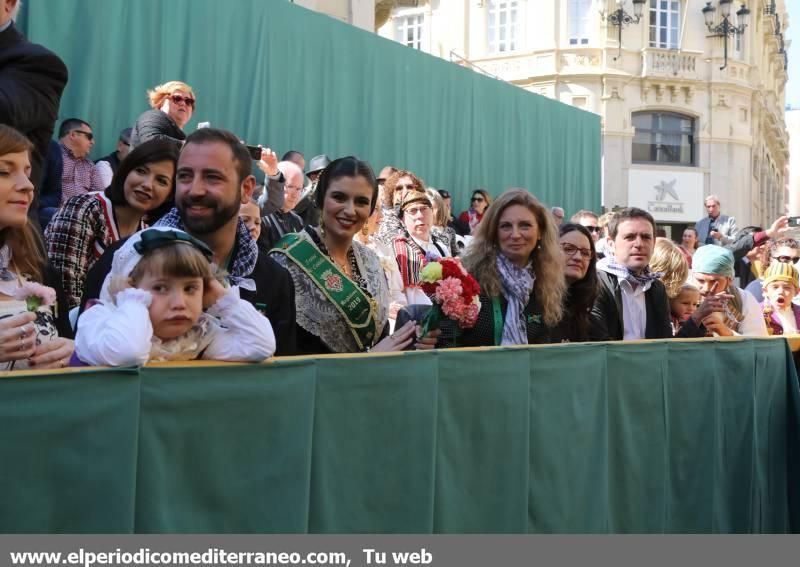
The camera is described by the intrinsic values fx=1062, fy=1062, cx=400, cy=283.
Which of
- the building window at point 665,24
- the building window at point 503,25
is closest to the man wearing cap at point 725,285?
the building window at point 503,25

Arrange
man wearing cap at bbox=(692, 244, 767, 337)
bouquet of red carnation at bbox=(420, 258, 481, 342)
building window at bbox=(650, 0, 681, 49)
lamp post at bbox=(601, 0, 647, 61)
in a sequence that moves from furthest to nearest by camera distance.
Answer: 1. building window at bbox=(650, 0, 681, 49)
2. lamp post at bbox=(601, 0, 647, 61)
3. man wearing cap at bbox=(692, 244, 767, 337)
4. bouquet of red carnation at bbox=(420, 258, 481, 342)

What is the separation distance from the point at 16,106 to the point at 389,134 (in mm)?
9275

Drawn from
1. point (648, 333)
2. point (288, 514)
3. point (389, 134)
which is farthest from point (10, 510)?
point (389, 134)

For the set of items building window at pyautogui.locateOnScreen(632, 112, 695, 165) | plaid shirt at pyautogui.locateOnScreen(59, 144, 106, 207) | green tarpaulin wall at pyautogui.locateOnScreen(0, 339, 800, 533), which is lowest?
green tarpaulin wall at pyautogui.locateOnScreen(0, 339, 800, 533)

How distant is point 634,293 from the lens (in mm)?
6191

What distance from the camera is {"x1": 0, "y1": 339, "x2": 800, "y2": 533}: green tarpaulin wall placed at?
2.61m

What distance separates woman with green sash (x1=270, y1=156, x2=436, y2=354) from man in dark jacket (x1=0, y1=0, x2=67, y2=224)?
3.79 ft

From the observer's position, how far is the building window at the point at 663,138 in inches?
1383

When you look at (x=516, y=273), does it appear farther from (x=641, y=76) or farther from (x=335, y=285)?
(x=641, y=76)

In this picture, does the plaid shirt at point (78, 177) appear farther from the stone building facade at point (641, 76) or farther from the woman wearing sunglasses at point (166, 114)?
the stone building facade at point (641, 76)

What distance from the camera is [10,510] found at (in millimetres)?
2477

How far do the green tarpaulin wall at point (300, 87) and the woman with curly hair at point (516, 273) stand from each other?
4014mm

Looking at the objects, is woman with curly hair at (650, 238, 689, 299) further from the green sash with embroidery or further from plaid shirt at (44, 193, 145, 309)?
plaid shirt at (44, 193, 145, 309)

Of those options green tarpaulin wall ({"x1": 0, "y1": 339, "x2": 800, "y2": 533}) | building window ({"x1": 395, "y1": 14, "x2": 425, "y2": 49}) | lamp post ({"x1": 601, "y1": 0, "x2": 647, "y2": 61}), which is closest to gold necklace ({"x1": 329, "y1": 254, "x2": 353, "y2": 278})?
green tarpaulin wall ({"x1": 0, "y1": 339, "x2": 800, "y2": 533})
